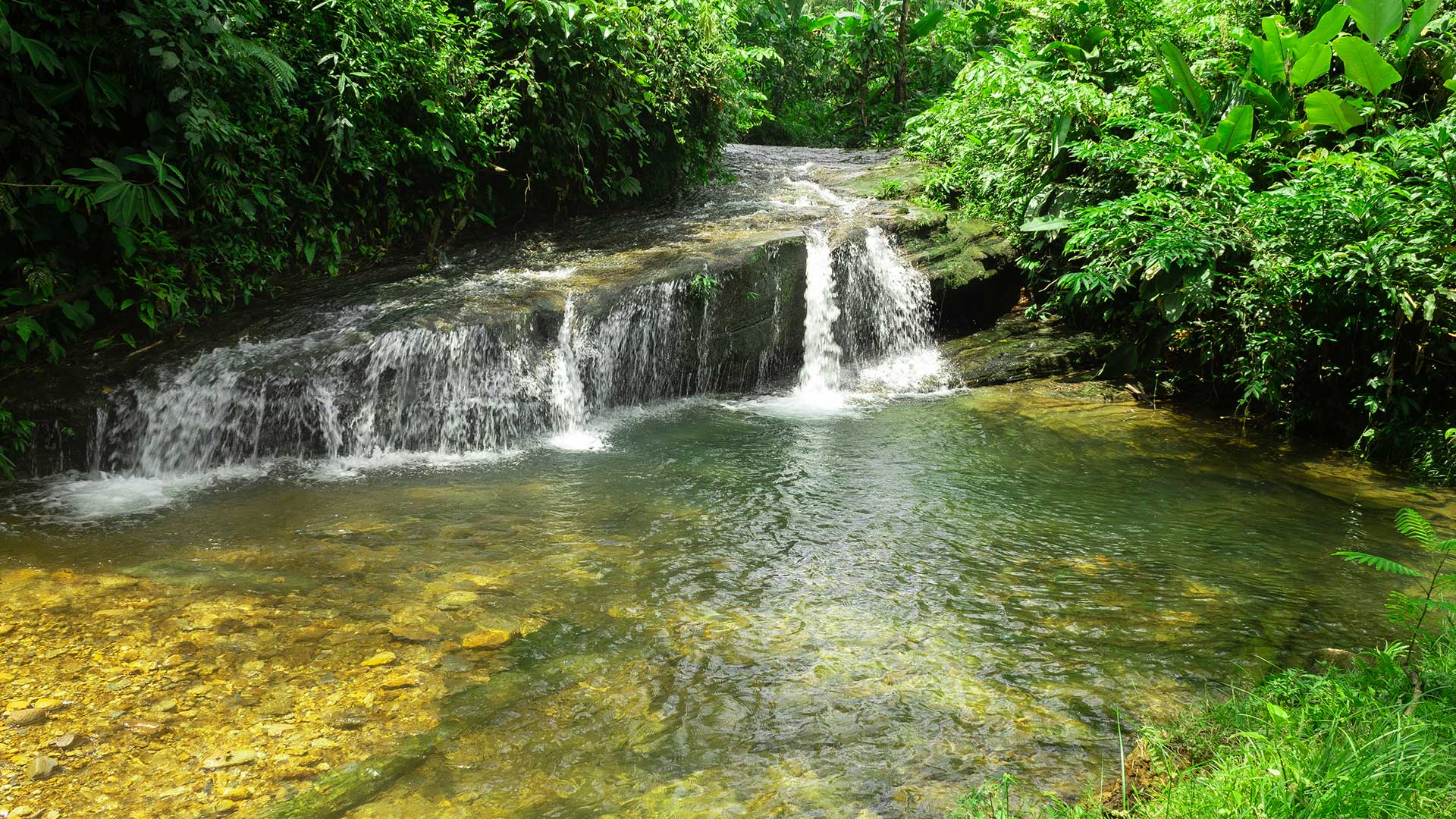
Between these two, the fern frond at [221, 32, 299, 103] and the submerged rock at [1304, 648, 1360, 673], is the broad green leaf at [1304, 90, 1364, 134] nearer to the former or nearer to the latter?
the submerged rock at [1304, 648, 1360, 673]

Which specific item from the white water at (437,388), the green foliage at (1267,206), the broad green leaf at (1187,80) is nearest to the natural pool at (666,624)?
the white water at (437,388)

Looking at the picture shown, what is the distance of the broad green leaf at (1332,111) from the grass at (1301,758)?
625cm

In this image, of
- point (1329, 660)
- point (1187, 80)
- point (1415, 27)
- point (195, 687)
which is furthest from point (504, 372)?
point (1415, 27)

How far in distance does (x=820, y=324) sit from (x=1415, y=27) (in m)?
6.20

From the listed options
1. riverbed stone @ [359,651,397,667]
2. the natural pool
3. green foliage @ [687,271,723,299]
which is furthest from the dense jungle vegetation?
riverbed stone @ [359,651,397,667]

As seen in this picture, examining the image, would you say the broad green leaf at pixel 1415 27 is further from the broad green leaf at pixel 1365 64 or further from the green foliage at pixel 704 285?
the green foliage at pixel 704 285

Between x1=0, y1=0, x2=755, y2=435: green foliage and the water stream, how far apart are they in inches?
35.2

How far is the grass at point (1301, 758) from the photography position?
7.27 ft

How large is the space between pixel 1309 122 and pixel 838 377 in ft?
17.0

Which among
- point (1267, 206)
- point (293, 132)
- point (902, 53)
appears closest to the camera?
point (1267, 206)

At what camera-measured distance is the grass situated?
7.27ft

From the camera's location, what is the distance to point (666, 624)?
3930mm

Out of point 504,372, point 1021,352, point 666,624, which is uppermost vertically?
point 1021,352

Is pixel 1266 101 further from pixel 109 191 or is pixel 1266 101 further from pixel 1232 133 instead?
pixel 109 191
